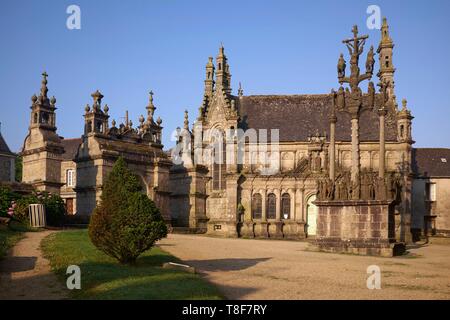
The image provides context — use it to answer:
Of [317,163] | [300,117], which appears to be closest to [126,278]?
[317,163]

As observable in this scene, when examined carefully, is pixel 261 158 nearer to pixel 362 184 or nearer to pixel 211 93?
pixel 211 93

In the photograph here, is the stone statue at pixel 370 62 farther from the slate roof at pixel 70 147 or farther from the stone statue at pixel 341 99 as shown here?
the slate roof at pixel 70 147

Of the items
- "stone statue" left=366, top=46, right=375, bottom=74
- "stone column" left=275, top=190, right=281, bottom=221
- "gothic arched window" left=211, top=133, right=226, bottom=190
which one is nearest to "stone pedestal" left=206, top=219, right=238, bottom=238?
"stone column" left=275, top=190, right=281, bottom=221

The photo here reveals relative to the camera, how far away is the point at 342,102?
32.6 metres

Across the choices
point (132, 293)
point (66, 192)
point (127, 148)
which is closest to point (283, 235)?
point (127, 148)

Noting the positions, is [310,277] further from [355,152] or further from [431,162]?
[431,162]

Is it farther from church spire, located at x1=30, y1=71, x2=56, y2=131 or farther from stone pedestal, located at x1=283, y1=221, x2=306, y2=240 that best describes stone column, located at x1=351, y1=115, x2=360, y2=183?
church spire, located at x1=30, y1=71, x2=56, y2=131

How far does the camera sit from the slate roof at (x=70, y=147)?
71250mm

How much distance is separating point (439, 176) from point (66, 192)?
4450cm

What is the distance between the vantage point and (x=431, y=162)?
60750 mm

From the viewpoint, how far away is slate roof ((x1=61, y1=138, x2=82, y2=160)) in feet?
234

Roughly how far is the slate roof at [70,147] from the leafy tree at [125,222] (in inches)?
2191

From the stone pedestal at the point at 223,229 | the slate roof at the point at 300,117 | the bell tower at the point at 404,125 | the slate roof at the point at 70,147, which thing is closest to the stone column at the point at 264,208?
the stone pedestal at the point at 223,229

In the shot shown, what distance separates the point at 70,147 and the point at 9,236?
51219 mm
